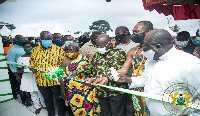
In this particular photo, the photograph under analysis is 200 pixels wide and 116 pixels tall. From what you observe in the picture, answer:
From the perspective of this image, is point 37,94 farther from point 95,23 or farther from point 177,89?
point 95,23

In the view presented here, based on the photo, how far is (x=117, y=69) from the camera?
2506 millimetres

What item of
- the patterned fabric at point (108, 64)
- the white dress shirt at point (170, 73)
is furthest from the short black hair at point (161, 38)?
the patterned fabric at point (108, 64)

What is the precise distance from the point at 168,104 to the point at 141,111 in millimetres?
834

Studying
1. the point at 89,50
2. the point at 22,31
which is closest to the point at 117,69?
the point at 89,50

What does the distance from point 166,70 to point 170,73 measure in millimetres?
54

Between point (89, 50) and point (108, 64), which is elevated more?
point (89, 50)

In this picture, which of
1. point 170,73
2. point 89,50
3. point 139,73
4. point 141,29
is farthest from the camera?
point 89,50

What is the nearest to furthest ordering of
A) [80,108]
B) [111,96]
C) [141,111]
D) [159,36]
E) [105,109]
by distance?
[159,36] → [141,111] → [111,96] → [105,109] → [80,108]

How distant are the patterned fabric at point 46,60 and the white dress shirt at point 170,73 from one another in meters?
2.19

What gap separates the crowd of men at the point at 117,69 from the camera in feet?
4.65

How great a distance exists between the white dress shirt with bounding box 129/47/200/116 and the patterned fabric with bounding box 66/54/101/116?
157 centimetres

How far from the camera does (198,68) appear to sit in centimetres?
120

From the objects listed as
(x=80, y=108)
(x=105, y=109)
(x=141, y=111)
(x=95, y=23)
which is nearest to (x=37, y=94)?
(x=80, y=108)

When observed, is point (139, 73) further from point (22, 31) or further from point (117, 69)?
point (22, 31)
